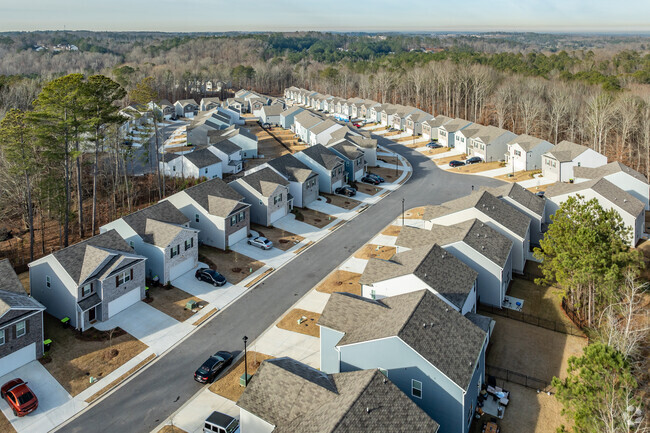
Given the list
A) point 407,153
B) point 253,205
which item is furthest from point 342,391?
point 407,153

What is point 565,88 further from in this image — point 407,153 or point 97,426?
point 97,426

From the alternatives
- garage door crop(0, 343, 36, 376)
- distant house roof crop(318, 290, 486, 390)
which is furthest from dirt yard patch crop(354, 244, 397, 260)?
garage door crop(0, 343, 36, 376)

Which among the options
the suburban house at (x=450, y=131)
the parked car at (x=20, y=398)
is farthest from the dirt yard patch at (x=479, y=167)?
the parked car at (x=20, y=398)

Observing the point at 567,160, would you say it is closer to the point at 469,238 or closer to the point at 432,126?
the point at 432,126

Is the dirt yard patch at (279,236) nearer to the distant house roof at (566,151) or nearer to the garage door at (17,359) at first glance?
the garage door at (17,359)

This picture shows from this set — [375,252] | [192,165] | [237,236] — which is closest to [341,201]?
[375,252]
